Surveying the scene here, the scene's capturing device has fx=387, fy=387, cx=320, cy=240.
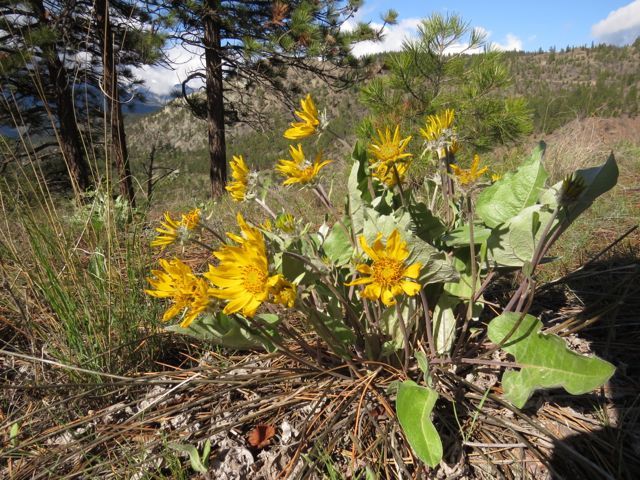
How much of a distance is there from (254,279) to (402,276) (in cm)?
37

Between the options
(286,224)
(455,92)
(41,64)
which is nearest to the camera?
(286,224)

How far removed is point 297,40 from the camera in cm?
665

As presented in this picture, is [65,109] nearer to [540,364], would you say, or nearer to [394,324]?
[394,324]

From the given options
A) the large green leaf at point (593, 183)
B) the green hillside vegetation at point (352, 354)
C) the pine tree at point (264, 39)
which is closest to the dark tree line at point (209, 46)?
the pine tree at point (264, 39)

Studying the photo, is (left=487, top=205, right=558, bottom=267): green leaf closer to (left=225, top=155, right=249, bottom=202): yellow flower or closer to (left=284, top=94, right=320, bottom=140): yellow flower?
(left=284, top=94, right=320, bottom=140): yellow flower

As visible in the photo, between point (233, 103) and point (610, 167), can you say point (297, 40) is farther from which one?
point (610, 167)

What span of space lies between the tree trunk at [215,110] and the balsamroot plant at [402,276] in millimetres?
6790

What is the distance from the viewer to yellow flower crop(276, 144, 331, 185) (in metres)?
1.19

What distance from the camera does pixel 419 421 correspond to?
3.00 ft

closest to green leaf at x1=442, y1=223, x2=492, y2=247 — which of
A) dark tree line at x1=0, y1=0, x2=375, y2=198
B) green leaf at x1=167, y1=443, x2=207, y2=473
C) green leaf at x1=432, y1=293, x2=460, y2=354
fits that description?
green leaf at x1=432, y1=293, x2=460, y2=354

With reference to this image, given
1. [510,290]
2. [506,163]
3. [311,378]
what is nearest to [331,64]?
[506,163]

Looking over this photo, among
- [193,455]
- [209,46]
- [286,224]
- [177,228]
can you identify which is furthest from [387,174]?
[209,46]

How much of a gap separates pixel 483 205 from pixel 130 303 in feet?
4.35

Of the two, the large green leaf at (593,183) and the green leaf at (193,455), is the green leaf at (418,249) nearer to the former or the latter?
the large green leaf at (593,183)
